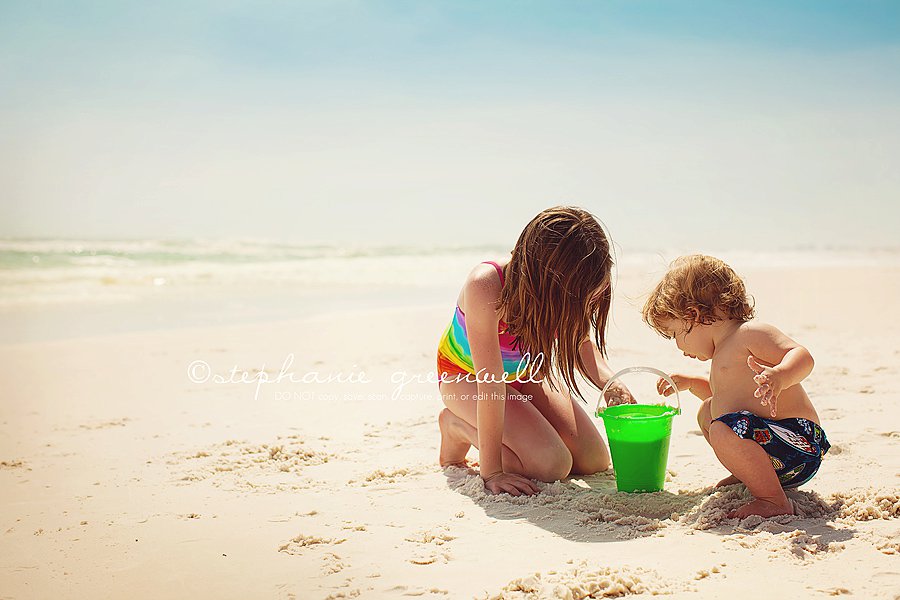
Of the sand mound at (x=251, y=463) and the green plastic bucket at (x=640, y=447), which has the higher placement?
the green plastic bucket at (x=640, y=447)

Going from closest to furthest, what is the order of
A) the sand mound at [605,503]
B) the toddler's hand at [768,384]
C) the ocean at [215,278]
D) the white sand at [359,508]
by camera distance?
the white sand at [359,508] → the toddler's hand at [768,384] → the sand mound at [605,503] → the ocean at [215,278]

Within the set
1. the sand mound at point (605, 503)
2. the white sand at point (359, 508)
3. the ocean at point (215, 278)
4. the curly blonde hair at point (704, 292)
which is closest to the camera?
the white sand at point (359, 508)

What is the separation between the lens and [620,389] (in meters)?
3.32

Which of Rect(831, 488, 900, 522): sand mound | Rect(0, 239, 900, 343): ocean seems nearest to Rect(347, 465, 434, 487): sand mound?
Rect(0, 239, 900, 343): ocean

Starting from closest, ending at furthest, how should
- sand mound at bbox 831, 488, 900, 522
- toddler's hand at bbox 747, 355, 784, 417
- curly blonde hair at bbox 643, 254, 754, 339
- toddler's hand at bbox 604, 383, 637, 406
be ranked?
toddler's hand at bbox 747, 355, 784, 417, sand mound at bbox 831, 488, 900, 522, curly blonde hair at bbox 643, 254, 754, 339, toddler's hand at bbox 604, 383, 637, 406

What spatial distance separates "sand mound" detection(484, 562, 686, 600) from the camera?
2014 mm

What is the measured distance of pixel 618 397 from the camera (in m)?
3.29

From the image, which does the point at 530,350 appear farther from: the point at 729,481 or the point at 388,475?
the point at 729,481

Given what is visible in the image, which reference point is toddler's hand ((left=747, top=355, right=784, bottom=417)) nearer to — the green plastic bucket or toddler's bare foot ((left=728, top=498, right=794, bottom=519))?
toddler's bare foot ((left=728, top=498, right=794, bottom=519))

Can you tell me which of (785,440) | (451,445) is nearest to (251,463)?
(451,445)

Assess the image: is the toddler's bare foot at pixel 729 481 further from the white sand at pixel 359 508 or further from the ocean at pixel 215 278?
the ocean at pixel 215 278

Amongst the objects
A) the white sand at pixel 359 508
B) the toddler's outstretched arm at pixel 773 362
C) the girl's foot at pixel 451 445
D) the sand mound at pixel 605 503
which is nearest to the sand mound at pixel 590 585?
the white sand at pixel 359 508

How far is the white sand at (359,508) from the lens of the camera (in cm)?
218

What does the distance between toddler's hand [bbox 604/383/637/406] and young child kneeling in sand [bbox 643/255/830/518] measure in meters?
0.36
